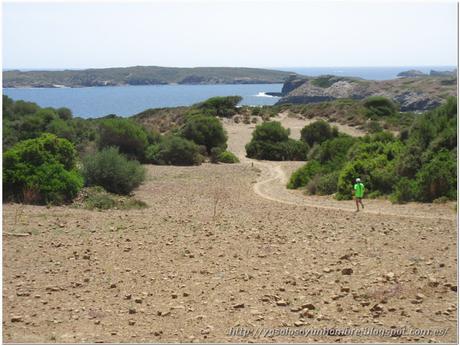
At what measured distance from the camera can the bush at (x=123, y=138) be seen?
31297mm

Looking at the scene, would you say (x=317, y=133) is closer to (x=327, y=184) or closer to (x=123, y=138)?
(x=123, y=138)

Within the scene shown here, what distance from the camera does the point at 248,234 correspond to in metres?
11.2

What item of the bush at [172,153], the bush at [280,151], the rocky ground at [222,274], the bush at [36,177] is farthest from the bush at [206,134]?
the rocky ground at [222,274]

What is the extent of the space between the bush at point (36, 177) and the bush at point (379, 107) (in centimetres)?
4435

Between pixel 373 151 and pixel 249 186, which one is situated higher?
pixel 373 151

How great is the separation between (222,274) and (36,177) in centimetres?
872

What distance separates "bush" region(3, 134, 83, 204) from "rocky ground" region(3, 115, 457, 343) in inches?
46.5

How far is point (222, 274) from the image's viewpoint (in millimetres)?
8406

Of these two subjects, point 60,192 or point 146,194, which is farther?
point 146,194

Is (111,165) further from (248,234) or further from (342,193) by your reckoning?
(248,234)

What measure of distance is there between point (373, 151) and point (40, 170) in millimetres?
12875

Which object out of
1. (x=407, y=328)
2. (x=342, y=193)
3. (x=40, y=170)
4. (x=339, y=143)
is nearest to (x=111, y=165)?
(x=40, y=170)

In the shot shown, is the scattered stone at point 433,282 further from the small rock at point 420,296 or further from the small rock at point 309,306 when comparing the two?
the small rock at point 309,306

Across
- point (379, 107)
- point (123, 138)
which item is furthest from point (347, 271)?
point (379, 107)
